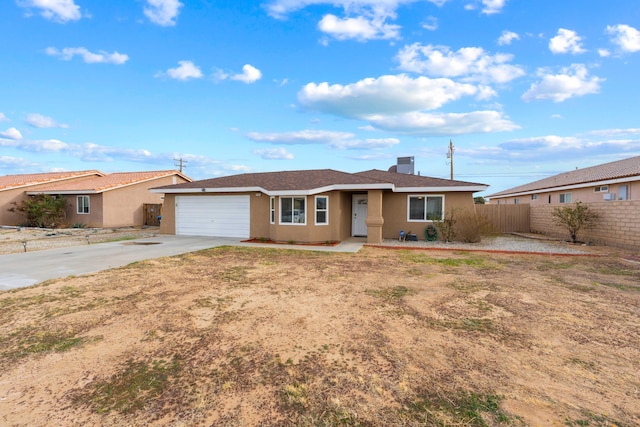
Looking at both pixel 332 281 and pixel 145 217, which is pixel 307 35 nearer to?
pixel 332 281

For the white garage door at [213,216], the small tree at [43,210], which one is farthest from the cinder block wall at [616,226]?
the small tree at [43,210]

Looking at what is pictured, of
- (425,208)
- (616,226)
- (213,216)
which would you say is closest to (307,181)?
(213,216)

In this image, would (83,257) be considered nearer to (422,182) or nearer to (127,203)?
(422,182)

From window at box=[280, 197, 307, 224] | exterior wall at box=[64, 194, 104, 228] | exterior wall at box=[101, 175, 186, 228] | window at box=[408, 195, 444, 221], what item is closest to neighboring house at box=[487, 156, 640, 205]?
window at box=[408, 195, 444, 221]

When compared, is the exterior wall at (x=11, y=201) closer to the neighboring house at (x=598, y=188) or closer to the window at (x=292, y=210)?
the window at (x=292, y=210)

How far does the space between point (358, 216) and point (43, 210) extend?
68.2 feet

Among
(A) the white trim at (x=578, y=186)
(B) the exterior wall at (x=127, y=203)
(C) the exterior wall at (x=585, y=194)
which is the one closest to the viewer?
(A) the white trim at (x=578, y=186)

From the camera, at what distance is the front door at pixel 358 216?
15.4 metres

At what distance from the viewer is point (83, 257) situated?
376 inches

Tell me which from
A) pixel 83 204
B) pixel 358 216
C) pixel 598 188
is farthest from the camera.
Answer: pixel 83 204

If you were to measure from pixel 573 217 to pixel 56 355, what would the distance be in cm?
1740

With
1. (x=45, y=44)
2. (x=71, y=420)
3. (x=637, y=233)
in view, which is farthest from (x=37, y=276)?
(x=637, y=233)

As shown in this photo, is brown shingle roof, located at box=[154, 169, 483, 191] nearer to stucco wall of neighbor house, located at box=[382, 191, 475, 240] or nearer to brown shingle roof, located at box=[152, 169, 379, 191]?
brown shingle roof, located at box=[152, 169, 379, 191]

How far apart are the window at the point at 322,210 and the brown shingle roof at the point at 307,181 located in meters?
0.70
